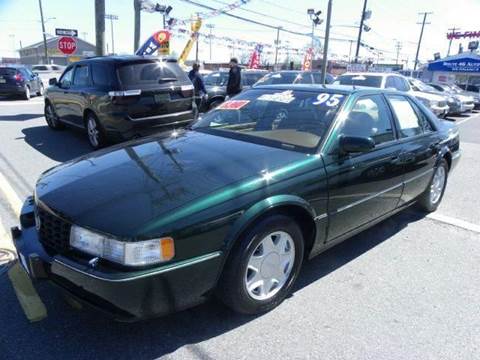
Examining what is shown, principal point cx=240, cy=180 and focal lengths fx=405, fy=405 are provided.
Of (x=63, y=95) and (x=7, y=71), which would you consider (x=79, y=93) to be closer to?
(x=63, y=95)

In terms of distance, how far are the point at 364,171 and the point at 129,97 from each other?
4681 mm

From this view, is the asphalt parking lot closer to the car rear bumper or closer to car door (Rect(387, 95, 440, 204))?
car door (Rect(387, 95, 440, 204))

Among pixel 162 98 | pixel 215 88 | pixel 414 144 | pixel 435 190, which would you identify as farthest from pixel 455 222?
pixel 215 88

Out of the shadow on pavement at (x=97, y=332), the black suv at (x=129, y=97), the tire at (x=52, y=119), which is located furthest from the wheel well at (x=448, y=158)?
the tire at (x=52, y=119)

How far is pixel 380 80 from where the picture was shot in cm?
1212

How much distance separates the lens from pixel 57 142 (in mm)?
8102

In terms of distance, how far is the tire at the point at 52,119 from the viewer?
913 cm

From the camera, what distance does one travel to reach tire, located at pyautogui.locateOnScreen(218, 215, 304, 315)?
250 cm

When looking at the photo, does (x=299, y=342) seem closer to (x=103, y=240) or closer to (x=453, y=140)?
(x=103, y=240)

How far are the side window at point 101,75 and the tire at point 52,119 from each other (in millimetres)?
2309

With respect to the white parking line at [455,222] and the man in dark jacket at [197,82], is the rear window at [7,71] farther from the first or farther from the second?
the white parking line at [455,222]

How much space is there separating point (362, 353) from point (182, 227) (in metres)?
1.33

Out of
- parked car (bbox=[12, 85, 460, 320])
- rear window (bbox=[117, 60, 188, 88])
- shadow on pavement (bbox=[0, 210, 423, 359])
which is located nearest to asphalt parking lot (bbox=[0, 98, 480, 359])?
shadow on pavement (bbox=[0, 210, 423, 359])

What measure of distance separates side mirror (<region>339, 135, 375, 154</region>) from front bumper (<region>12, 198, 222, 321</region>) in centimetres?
137
